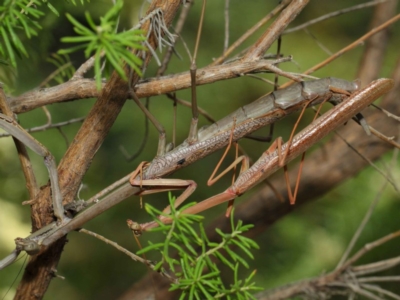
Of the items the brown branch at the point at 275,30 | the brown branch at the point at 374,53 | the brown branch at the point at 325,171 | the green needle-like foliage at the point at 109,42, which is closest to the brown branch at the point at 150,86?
the brown branch at the point at 275,30

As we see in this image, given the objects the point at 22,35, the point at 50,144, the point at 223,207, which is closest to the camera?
the point at 22,35

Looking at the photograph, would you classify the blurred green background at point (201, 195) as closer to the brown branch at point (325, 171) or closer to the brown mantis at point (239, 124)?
the brown branch at point (325, 171)

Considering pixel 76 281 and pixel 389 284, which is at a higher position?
pixel 76 281

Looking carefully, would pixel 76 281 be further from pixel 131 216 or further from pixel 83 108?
pixel 83 108

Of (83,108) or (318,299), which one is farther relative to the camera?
(83,108)

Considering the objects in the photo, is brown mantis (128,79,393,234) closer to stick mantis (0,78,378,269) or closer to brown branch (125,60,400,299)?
stick mantis (0,78,378,269)

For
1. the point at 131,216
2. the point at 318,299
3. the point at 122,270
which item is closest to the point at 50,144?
the point at 131,216

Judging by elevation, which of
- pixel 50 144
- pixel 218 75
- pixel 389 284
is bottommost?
pixel 389 284

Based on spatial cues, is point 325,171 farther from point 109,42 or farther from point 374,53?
point 109,42

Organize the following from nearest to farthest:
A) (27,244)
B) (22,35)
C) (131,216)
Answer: (27,244)
(22,35)
(131,216)
